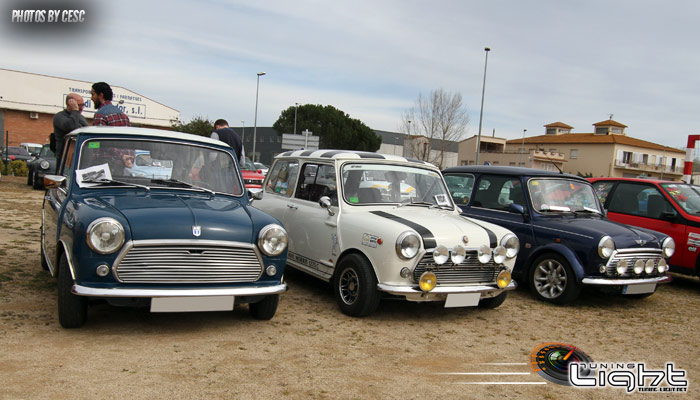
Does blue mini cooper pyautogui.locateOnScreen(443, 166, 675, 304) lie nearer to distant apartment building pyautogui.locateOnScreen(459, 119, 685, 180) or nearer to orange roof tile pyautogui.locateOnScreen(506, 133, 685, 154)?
distant apartment building pyautogui.locateOnScreen(459, 119, 685, 180)

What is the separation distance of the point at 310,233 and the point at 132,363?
285 centimetres

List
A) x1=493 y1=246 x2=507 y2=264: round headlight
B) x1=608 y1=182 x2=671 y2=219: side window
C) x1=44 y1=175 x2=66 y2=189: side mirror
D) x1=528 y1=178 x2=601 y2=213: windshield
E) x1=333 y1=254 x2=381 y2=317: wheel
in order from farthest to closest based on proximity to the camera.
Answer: x1=608 y1=182 x2=671 y2=219: side window, x1=528 y1=178 x2=601 y2=213: windshield, x1=493 y1=246 x2=507 y2=264: round headlight, x1=333 y1=254 x2=381 y2=317: wheel, x1=44 y1=175 x2=66 y2=189: side mirror

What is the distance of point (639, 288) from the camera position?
22.5ft

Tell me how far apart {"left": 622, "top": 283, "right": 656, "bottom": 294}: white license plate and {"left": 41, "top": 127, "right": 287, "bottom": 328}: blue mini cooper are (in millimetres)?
4418

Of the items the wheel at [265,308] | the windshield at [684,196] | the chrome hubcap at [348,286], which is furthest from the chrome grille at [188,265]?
the windshield at [684,196]

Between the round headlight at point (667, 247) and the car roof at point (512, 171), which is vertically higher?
the car roof at point (512, 171)

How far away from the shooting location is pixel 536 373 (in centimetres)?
449

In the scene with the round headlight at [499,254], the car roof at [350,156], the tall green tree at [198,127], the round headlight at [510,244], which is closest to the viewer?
the round headlight at [499,254]

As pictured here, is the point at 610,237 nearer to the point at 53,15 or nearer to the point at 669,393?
the point at 669,393

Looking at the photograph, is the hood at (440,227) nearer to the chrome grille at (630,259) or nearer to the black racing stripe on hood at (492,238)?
the black racing stripe on hood at (492,238)

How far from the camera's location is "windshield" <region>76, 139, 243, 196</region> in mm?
5281

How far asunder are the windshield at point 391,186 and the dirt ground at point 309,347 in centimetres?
125

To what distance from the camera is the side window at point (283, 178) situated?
725cm

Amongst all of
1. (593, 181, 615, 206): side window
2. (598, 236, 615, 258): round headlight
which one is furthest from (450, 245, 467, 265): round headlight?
(593, 181, 615, 206): side window
